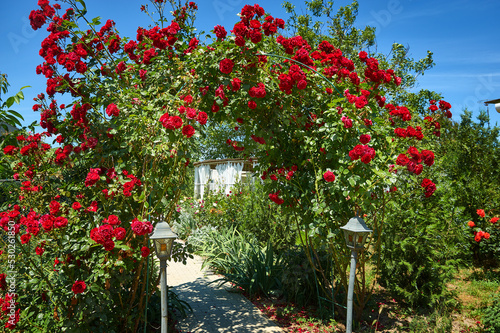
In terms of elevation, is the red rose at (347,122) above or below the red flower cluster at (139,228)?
above

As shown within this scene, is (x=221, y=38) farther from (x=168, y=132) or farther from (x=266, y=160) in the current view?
(x=266, y=160)

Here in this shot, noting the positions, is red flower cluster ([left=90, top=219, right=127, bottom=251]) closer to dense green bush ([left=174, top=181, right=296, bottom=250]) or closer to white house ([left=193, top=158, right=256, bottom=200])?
dense green bush ([left=174, top=181, right=296, bottom=250])

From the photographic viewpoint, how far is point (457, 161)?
550cm

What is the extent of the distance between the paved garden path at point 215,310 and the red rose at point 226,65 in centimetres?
253

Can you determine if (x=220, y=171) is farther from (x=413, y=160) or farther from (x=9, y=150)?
(x=413, y=160)

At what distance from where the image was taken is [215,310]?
4.02 m

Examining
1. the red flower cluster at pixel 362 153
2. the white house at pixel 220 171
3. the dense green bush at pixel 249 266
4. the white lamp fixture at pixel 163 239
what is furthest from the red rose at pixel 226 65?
the white house at pixel 220 171

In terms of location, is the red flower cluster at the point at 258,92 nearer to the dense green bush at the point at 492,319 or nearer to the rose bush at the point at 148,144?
the rose bush at the point at 148,144

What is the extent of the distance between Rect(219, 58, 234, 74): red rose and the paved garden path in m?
2.53

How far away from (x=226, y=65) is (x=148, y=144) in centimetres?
95

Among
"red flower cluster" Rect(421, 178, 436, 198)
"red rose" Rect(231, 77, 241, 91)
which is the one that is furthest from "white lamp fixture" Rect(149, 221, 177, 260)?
"red flower cluster" Rect(421, 178, 436, 198)

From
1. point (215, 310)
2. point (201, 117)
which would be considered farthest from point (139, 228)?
point (215, 310)

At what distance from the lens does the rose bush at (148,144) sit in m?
2.63

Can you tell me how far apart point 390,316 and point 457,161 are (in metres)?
3.12
